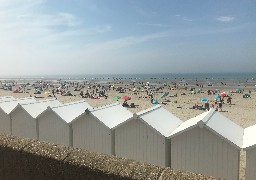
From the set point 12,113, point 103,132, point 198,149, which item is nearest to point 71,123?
point 103,132

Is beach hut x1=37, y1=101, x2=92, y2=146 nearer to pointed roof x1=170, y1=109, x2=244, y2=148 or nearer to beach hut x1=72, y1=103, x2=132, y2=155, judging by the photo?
beach hut x1=72, y1=103, x2=132, y2=155

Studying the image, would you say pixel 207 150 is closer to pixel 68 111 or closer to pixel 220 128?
pixel 220 128

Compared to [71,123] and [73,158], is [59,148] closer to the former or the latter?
[73,158]

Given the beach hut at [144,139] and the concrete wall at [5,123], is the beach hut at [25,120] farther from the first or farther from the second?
the beach hut at [144,139]

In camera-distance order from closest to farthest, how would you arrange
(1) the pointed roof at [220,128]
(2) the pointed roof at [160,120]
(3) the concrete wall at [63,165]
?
(3) the concrete wall at [63,165]
(1) the pointed roof at [220,128]
(2) the pointed roof at [160,120]

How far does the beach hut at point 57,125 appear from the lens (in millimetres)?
14156

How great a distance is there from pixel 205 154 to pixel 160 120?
2898 millimetres

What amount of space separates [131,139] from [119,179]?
8982mm

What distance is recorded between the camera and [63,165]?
373 cm

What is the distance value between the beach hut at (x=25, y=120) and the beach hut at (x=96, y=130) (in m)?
2.86

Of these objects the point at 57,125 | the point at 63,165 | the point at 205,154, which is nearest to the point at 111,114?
the point at 57,125

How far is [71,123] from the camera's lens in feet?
45.6

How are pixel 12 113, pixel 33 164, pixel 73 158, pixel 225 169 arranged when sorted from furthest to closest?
pixel 12 113, pixel 225 169, pixel 33 164, pixel 73 158

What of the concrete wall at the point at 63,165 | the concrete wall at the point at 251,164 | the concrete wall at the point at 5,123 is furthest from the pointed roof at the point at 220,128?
the concrete wall at the point at 5,123
